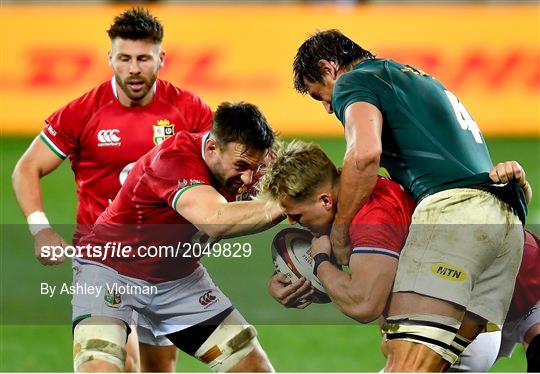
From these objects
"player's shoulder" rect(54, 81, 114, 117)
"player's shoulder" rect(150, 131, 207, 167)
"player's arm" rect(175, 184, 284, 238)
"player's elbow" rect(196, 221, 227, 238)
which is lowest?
"player's elbow" rect(196, 221, 227, 238)

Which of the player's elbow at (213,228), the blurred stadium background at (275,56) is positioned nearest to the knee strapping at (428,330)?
the player's elbow at (213,228)

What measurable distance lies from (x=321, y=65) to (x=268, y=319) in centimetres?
249

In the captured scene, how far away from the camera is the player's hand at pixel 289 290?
210 inches

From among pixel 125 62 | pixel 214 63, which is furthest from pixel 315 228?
pixel 214 63

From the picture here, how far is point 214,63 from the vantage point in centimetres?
1484

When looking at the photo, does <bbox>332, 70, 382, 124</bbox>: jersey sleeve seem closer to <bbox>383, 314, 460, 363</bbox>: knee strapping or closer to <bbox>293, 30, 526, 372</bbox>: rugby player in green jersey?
<bbox>293, 30, 526, 372</bbox>: rugby player in green jersey

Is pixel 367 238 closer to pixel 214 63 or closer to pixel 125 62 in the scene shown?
pixel 125 62

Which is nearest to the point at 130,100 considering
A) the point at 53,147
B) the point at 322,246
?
the point at 53,147

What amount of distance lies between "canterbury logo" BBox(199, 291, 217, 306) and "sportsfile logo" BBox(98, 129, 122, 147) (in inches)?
55.0

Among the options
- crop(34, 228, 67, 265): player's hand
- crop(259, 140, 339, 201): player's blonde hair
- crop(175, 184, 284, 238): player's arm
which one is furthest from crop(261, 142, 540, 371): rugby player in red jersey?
crop(34, 228, 67, 265): player's hand

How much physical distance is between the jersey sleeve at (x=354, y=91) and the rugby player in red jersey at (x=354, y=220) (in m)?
0.27

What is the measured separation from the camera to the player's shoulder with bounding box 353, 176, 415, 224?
5.00 m

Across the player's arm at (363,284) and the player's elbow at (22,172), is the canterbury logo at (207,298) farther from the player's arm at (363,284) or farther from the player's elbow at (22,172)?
the player's elbow at (22,172)

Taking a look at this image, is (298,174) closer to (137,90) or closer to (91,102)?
(137,90)
